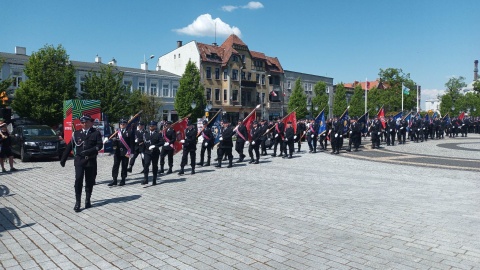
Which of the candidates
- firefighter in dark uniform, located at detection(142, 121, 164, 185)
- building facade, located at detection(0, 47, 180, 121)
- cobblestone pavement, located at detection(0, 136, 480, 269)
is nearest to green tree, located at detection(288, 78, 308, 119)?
building facade, located at detection(0, 47, 180, 121)

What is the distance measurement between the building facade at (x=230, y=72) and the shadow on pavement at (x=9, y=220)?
48.6 m

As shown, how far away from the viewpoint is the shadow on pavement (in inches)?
259

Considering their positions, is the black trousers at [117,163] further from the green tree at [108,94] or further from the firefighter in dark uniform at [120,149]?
the green tree at [108,94]

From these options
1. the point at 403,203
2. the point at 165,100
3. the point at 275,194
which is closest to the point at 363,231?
the point at 403,203

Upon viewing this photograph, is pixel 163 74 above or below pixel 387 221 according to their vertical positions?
above

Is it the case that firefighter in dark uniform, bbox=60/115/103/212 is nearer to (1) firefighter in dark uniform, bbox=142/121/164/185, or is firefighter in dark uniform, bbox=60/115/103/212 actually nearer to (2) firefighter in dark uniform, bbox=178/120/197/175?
(1) firefighter in dark uniform, bbox=142/121/164/185

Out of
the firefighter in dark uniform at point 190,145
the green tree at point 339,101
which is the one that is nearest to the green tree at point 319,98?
the green tree at point 339,101

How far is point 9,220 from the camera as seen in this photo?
23.1 ft

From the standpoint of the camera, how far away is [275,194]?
9375 millimetres

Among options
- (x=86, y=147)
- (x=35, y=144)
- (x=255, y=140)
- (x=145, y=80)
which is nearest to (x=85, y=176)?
(x=86, y=147)

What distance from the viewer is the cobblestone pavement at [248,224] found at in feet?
16.4

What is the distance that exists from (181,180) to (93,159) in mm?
3970

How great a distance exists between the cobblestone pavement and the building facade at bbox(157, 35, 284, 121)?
46.5 m

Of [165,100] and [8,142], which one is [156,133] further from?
[165,100]
